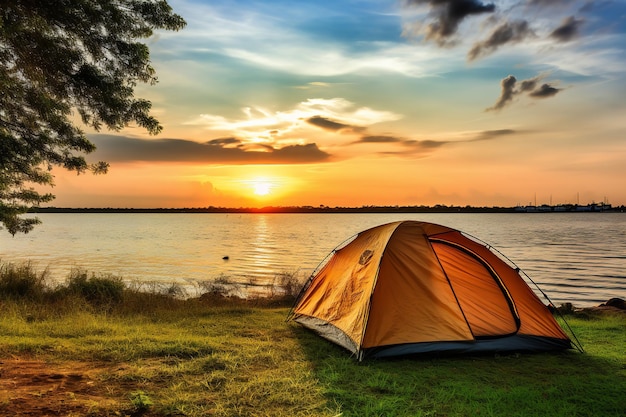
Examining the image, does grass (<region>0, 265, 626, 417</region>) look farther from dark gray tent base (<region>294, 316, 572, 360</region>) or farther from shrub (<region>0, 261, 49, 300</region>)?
shrub (<region>0, 261, 49, 300</region>)

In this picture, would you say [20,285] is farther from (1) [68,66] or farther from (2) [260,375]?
(2) [260,375]

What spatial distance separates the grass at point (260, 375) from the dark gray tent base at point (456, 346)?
164 mm

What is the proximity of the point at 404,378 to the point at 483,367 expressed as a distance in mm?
1793

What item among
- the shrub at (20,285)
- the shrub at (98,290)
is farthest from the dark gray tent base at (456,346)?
the shrub at (20,285)

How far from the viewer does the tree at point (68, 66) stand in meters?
9.12

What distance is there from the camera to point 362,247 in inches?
408

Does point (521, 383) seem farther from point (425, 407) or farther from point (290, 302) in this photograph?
point (290, 302)

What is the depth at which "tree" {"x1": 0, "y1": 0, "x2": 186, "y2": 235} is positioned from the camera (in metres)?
9.12

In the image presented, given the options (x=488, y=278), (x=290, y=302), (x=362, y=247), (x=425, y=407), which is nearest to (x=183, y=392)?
(x=425, y=407)

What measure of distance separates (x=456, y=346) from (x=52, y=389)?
22.3 ft

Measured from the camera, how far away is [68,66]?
997 cm

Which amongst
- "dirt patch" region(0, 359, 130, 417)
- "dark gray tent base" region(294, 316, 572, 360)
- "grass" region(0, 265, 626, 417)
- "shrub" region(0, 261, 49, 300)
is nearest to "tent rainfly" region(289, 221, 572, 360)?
"dark gray tent base" region(294, 316, 572, 360)

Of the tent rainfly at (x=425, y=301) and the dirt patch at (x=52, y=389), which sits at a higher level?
the tent rainfly at (x=425, y=301)

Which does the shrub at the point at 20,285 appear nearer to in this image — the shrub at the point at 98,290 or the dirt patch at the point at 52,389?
the shrub at the point at 98,290
